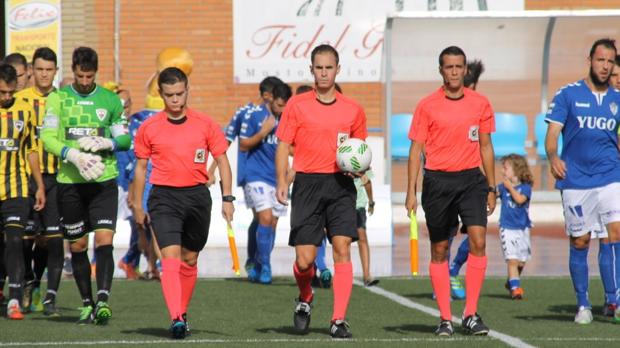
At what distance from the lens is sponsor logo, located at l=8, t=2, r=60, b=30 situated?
20.1m

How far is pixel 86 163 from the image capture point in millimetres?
10680

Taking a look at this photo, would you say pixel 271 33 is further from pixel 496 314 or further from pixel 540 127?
pixel 496 314

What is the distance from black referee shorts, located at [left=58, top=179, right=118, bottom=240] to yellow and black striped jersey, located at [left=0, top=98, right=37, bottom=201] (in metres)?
0.67

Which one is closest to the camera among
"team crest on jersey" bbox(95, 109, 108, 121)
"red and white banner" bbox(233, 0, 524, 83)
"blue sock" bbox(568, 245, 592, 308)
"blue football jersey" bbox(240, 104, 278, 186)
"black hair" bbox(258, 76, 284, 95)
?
"team crest on jersey" bbox(95, 109, 108, 121)

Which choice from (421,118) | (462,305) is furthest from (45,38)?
(421,118)

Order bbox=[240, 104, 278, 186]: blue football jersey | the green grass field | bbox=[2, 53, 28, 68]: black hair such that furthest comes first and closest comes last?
bbox=[240, 104, 278, 186]: blue football jersey < bbox=[2, 53, 28, 68]: black hair < the green grass field

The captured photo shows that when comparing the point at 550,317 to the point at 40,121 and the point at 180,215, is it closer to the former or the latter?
the point at 180,215

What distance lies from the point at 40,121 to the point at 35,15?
29.0ft

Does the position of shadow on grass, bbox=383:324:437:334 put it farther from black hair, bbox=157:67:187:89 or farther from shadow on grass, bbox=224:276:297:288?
shadow on grass, bbox=224:276:297:288

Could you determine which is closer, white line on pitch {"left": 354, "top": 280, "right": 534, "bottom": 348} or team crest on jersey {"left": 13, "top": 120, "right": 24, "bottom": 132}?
white line on pitch {"left": 354, "top": 280, "right": 534, "bottom": 348}

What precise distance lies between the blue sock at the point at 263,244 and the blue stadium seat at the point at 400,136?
10.8 metres

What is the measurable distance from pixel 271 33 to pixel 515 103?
627 cm

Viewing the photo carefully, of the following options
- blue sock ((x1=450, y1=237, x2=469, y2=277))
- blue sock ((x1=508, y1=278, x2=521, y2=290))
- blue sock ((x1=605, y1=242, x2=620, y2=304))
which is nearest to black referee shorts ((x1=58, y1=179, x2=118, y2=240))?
blue sock ((x1=450, y1=237, x2=469, y2=277))

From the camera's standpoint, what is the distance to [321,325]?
1090 cm
